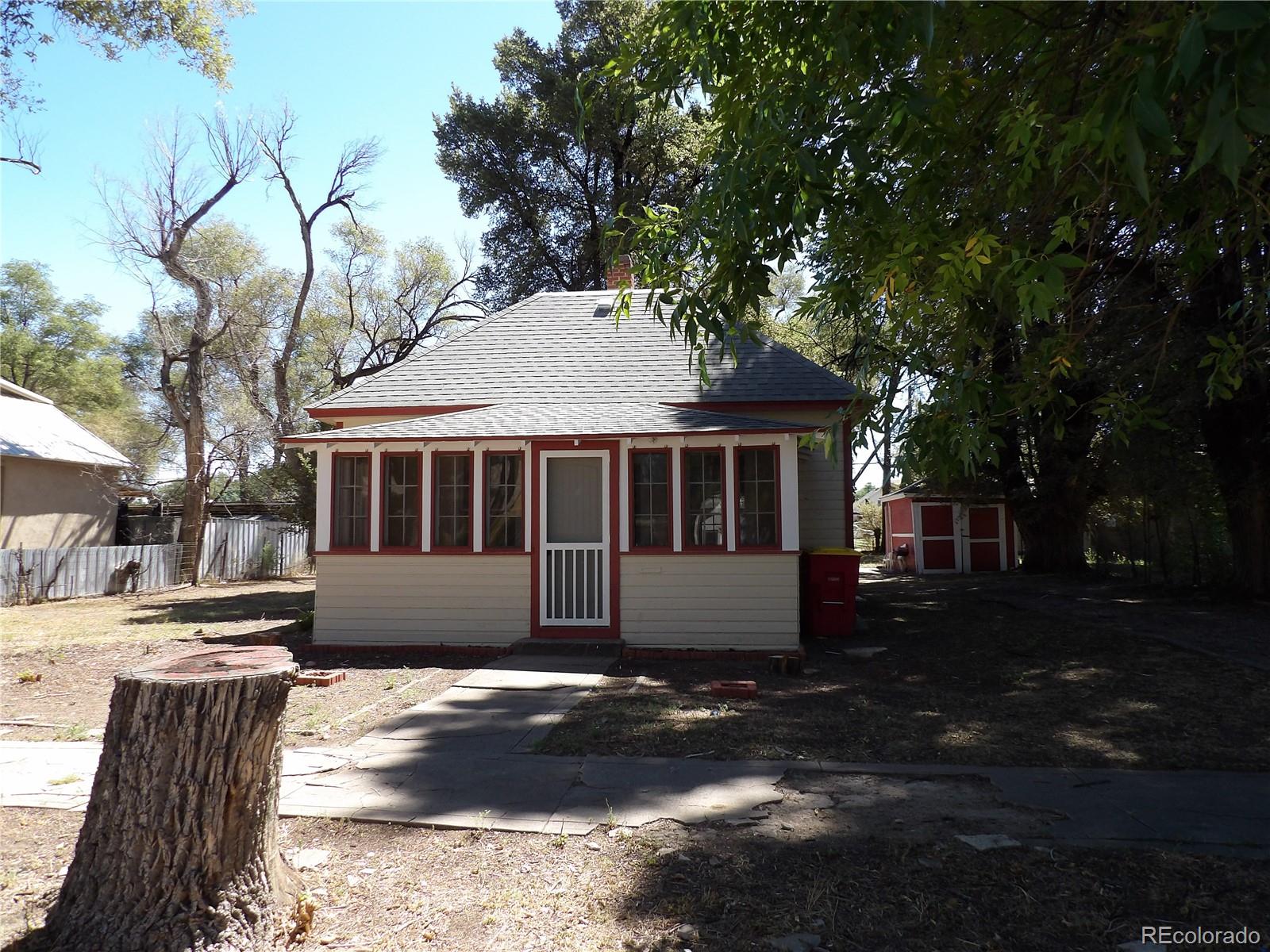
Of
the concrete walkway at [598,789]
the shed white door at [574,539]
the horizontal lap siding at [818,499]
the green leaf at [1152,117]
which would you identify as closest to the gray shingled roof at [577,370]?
the horizontal lap siding at [818,499]

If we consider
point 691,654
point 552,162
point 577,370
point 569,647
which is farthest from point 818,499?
point 552,162

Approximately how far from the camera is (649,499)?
990 centimetres

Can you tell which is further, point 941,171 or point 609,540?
point 609,540

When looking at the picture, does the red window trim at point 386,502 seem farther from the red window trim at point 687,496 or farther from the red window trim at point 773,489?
the red window trim at point 773,489

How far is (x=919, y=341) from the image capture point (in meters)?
4.72

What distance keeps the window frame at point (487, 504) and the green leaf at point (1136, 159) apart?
8291mm

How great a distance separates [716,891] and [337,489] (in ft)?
26.7

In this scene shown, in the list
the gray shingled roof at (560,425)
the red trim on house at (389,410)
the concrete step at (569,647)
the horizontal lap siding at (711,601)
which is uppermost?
the red trim on house at (389,410)

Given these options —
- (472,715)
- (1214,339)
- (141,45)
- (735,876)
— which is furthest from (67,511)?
(1214,339)

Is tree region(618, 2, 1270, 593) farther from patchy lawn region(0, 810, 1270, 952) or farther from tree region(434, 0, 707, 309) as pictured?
tree region(434, 0, 707, 309)

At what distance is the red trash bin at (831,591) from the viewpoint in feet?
35.8

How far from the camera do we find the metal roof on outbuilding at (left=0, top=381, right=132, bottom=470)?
61.3 ft

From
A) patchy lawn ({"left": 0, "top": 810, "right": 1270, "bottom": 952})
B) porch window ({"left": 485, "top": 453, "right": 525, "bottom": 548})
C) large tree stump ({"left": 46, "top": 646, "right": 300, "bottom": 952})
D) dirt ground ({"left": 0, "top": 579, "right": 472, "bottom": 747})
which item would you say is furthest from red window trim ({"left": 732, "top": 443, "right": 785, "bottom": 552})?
large tree stump ({"left": 46, "top": 646, "right": 300, "bottom": 952})

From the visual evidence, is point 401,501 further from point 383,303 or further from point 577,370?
point 383,303
